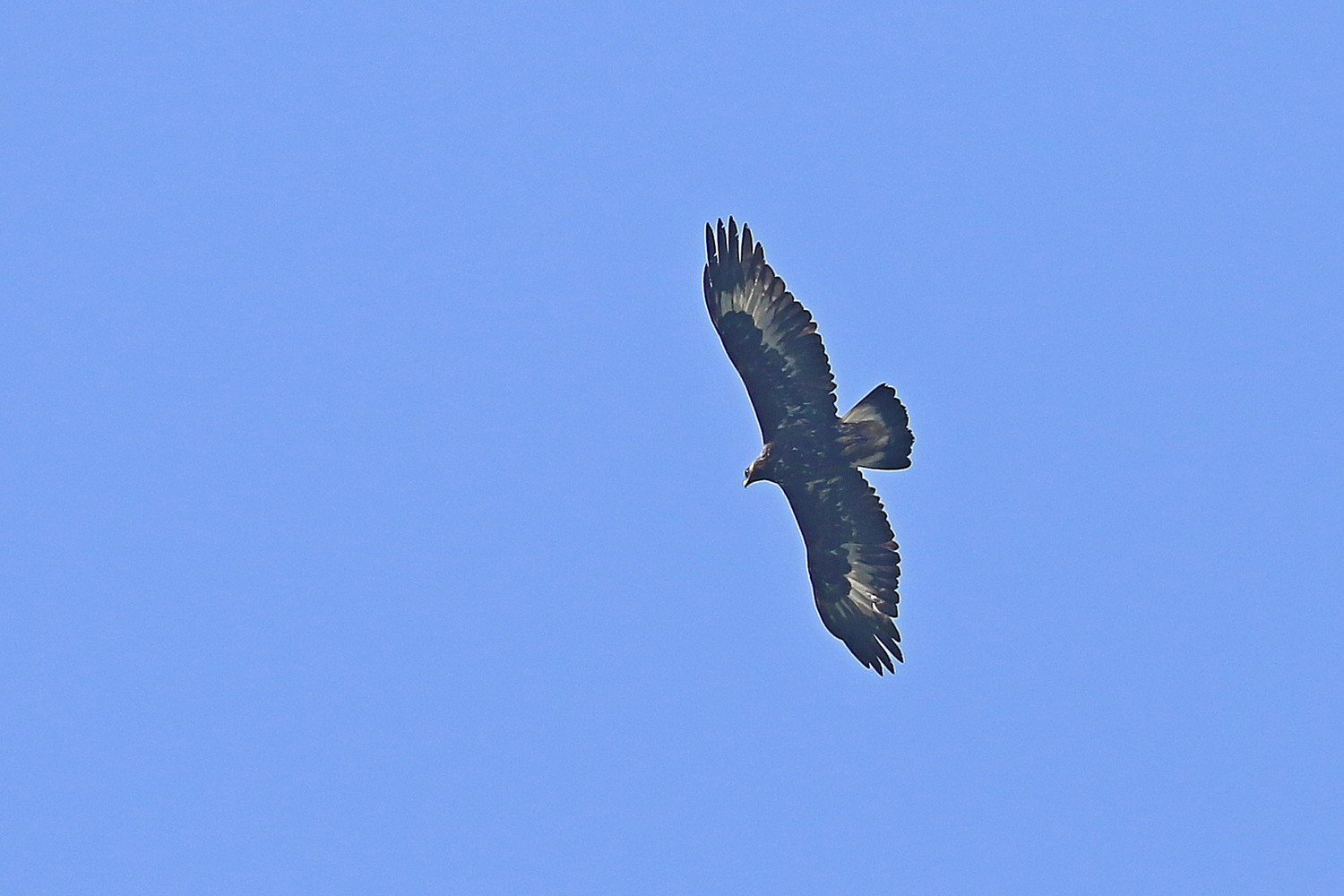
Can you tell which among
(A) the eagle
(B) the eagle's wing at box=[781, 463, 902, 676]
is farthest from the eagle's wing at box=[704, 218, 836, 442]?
(B) the eagle's wing at box=[781, 463, 902, 676]

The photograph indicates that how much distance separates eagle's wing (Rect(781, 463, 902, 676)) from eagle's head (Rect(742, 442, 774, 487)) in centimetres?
32

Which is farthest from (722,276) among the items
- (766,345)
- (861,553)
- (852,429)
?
(861,553)

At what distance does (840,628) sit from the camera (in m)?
21.2

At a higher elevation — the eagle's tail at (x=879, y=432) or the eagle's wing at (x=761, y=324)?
the eagle's wing at (x=761, y=324)

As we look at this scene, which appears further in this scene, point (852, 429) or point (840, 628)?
point (840, 628)

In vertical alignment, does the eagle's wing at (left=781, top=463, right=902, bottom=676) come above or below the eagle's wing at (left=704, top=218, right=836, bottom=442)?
below

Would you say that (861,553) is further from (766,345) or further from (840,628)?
(766,345)

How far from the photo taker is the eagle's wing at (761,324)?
63.4ft

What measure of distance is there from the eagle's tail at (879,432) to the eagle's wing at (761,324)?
309mm

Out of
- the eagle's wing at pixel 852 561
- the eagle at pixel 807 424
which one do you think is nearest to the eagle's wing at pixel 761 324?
the eagle at pixel 807 424

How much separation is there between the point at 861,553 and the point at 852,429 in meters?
1.77

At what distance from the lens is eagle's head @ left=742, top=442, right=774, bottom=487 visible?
20.1m

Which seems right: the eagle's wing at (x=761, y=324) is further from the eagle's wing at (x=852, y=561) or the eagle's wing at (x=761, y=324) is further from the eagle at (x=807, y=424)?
the eagle's wing at (x=852, y=561)

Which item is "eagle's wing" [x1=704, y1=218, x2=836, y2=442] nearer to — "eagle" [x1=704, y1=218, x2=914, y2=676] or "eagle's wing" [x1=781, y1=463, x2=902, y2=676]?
"eagle" [x1=704, y1=218, x2=914, y2=676]
